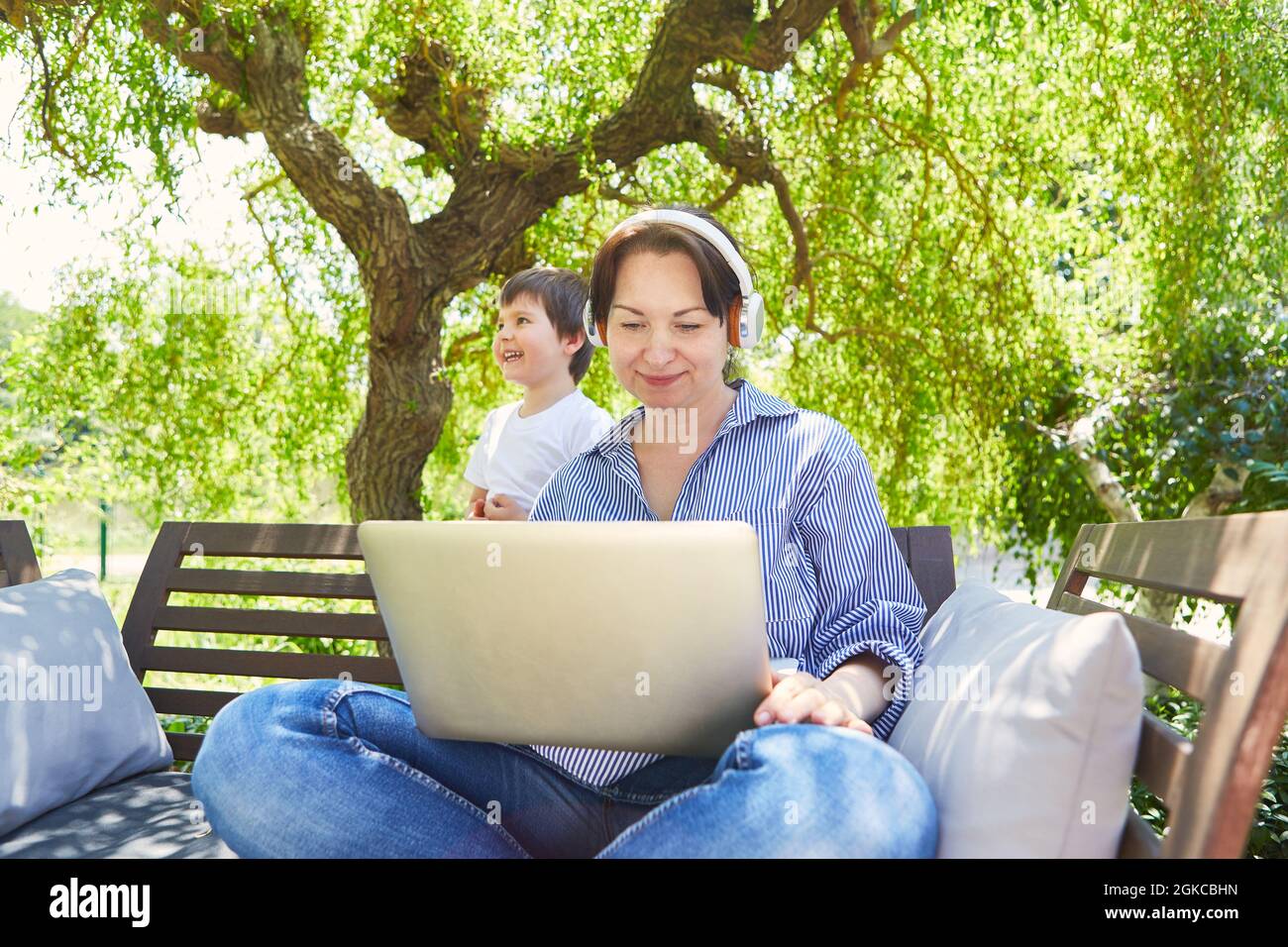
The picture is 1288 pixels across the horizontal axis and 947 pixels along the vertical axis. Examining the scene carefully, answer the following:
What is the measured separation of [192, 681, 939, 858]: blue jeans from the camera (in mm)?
1056

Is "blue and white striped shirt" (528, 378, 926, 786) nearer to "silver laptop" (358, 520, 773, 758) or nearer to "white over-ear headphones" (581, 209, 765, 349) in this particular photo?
"white over-ear headphones" (581, 209, 765, 349)

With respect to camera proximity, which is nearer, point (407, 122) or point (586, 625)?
point (586, 625)

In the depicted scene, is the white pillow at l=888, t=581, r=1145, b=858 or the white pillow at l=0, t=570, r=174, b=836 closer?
the white pillow at l=888, t=581, r=1145, b=858

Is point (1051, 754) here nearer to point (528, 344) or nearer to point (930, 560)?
point (930, 560)

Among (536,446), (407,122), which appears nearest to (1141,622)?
(536,446)

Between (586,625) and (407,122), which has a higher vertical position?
(407,122)

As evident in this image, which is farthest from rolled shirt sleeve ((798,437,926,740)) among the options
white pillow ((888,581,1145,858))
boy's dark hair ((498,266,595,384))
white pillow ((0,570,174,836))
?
boy's dark hair ((498,266,595,384))

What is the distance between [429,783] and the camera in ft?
4.52

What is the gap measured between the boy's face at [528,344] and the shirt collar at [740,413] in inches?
48.4

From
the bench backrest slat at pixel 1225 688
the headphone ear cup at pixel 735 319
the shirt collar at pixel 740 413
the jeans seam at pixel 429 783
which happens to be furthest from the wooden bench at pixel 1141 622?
the jeans seam at pixel 429 783

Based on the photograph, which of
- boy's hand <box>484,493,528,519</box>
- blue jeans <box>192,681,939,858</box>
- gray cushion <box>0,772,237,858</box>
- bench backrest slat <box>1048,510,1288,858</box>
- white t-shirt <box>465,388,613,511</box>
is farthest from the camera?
white t-shirt <box>465,388,613,511</box>

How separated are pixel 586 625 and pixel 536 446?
177 centimetres

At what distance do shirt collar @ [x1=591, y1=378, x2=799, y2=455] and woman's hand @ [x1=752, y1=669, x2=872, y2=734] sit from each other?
497 millimetres

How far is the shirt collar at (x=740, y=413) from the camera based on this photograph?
5.47 ft
